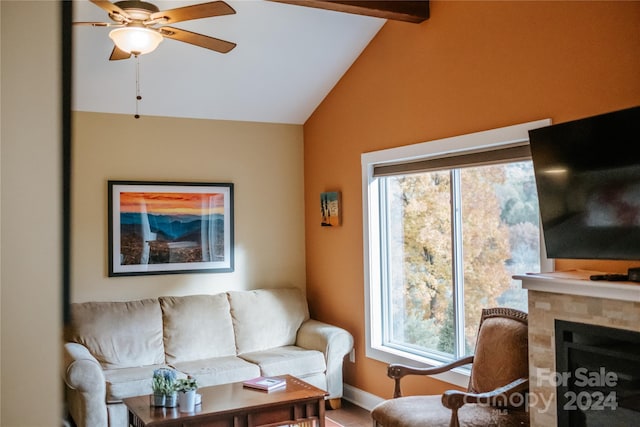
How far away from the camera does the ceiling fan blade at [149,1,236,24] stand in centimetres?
284

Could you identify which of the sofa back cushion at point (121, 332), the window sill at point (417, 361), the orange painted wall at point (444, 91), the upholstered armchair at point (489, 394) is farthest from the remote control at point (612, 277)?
the sofa back cushion at point (121, 332)

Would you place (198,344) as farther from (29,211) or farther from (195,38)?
(29,211)

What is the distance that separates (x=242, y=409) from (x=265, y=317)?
5.65ft

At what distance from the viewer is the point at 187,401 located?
10.8ft

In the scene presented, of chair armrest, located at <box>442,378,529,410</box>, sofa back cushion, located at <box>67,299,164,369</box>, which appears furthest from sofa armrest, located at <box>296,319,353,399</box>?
chair armrest, located at <box>442,378,529,410</box>

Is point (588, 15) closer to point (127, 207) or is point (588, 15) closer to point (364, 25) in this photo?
point (364, 25)

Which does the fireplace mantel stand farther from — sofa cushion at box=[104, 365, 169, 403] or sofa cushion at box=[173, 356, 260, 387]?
sofa cushion at box=[104, 365, 169, 403]

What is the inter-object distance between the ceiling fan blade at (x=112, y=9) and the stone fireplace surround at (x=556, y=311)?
2228 millimetres

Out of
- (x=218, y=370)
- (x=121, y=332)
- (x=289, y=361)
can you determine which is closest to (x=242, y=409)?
(x=218, y=370)

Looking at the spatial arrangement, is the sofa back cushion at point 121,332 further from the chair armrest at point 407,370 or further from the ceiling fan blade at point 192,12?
the ceiling fan blade at point 192,12

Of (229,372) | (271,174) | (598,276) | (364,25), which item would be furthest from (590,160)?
(271,174)

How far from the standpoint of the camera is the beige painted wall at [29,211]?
483 mm

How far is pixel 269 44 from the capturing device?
4.55m

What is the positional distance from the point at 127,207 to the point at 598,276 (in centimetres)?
358
